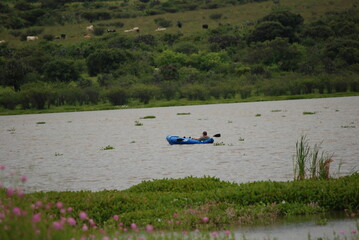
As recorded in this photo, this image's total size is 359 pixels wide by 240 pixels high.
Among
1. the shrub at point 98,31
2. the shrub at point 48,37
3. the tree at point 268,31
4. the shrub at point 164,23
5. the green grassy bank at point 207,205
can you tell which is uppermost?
the shrub at point 164,23

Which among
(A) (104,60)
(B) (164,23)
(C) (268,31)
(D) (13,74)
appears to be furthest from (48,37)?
(C) (268,31)

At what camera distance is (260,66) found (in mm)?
118000

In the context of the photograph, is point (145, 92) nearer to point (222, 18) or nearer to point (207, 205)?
point (207, 205)

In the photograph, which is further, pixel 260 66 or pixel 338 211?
pixel 260 66

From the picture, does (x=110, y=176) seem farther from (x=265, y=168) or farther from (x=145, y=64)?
(x=145, y=64)

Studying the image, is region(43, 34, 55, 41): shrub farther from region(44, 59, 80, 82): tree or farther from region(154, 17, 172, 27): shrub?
region(44, 59, 80, 82): tree

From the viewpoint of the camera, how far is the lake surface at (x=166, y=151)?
81.0ft

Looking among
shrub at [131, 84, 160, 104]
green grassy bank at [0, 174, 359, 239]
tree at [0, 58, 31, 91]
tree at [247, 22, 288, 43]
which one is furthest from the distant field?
green grassy bank at [0, 174, 359, 239]

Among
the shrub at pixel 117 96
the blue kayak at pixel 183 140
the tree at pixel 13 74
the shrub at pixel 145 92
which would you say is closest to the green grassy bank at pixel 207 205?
the blue kayak at pixel 183 140

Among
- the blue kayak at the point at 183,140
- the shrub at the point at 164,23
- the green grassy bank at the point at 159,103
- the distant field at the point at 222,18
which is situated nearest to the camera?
the blue kayak at the point at 183,140

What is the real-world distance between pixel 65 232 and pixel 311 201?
910cm

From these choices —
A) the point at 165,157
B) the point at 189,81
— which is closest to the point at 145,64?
the point at 189,81

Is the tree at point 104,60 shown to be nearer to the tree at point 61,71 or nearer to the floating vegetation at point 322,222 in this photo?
the tree at point 61,71

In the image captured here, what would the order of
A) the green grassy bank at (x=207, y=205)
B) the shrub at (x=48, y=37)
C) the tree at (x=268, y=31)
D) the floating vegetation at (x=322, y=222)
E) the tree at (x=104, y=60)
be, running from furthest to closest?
the shrub at (x=48, y=37) → the tree at (x=268, y=31) → the tree at (x=104, y=60) → the green grassy bank at (x=207, y=205) → the floating vegetation at (x=322, y=222)
